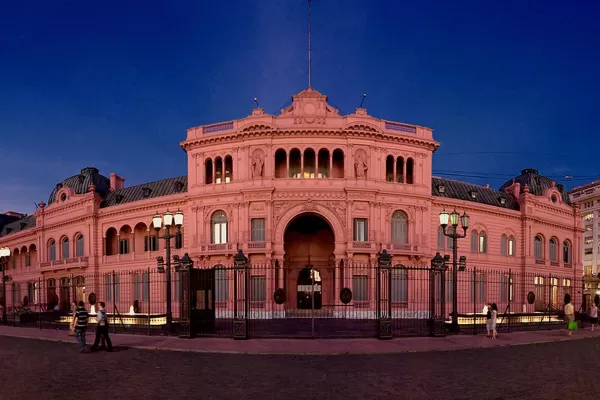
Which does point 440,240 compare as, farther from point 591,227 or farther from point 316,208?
point 591,227

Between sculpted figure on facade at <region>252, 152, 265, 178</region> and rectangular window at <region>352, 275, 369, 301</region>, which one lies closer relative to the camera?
rectangular window at <region>352, 275, 369, 301</region>

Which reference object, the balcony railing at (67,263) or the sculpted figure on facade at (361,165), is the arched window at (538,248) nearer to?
the sculpted figure on facade at (361,165)

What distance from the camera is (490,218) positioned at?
42.5 meters

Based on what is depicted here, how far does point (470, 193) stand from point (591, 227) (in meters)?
56.0

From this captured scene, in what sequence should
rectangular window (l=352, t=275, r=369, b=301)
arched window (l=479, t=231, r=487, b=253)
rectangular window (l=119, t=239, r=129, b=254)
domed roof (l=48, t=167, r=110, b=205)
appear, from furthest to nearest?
1. domed roof (l=48, t=167, r=110, b=205)
2. rectangular window (l=119, t=239, r=129, b=254)
3. arched window (l=479, t=231, r=487, b=253)
4. rectangular window (l=352, t=275, r=369, b=301)

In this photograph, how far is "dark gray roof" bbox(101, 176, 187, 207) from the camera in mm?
44094

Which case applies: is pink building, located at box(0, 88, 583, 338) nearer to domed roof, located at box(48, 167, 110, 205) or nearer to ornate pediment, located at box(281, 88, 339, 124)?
ornate pediment, located at box(281, 88, 339, 124)

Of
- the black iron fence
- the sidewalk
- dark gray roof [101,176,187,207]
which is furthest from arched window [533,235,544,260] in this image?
dark gray roof [101,176,187,207]

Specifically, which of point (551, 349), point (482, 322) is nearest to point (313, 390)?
point (551, 349)

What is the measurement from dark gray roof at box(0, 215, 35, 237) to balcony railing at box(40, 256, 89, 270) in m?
9.86

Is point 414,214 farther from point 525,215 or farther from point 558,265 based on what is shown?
point 558,265

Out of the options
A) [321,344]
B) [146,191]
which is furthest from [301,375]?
[146,191]

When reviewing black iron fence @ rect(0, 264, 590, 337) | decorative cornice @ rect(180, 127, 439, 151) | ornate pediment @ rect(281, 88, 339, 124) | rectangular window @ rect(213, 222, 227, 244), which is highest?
ornate pediment @ rect(281, 88, 339, 124)

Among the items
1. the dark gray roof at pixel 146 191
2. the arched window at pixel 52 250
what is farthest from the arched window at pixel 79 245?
the arched window at pixel 52 250
